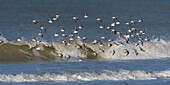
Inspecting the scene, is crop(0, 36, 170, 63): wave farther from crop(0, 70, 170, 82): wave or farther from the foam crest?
crop(0, 70, 170, 82): wave

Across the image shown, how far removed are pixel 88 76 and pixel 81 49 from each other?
9508 millimetres

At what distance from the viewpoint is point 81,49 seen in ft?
121

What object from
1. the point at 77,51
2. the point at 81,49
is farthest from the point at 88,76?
the point at 81,49

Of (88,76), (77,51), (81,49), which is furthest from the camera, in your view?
(81,49)

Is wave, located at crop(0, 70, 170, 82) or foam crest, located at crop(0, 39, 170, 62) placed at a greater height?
foam crest, located at crop(0, 39, 170, 62)

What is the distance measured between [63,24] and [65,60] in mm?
14804

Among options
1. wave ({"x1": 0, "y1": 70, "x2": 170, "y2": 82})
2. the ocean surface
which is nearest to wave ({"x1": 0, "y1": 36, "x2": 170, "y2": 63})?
the ocean surface

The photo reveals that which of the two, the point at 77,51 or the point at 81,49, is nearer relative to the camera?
the point at 77,51

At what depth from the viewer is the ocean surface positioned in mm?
27578

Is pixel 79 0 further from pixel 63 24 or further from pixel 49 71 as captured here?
pixel 49 71

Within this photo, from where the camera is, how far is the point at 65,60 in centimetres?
3381

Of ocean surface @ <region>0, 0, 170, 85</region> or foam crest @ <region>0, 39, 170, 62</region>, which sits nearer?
ocean surface @ <region>0, 0, 170, 85</region>

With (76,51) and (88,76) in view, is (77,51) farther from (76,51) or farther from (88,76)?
(88,76)

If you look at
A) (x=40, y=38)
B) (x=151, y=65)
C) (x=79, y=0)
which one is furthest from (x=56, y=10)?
(x=151, y=65)
